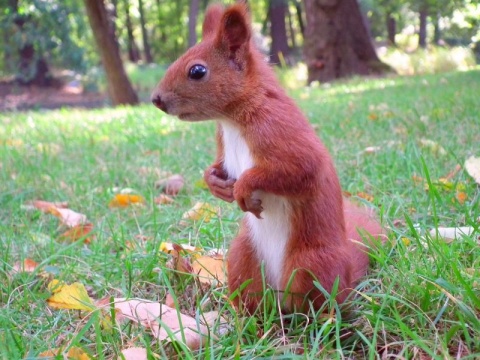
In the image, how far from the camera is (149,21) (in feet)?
106

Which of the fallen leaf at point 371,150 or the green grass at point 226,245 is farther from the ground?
the green grass at point 226,245

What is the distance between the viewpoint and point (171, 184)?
107 inches

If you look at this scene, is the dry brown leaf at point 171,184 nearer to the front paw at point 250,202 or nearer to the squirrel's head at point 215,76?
the squirrel's head at point 215,76

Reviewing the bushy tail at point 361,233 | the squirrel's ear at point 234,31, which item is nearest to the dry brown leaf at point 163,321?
the bushy tail at point 361,233

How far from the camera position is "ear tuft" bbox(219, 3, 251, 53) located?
129cm

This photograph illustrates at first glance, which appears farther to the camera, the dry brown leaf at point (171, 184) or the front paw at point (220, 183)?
the dry brown leaf at point (171, 184)

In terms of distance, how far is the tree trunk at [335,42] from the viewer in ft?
32.8

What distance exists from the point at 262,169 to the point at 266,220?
0.17 metres

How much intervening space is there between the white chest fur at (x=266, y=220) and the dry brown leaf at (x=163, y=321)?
0.70ft

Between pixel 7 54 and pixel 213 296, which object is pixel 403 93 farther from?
pixel 7 54

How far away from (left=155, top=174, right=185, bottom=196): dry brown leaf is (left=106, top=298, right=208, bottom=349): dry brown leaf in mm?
1340

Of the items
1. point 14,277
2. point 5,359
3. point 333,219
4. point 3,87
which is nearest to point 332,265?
point 333,219

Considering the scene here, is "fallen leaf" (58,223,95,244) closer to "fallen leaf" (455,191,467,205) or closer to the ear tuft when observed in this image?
the ear tuft

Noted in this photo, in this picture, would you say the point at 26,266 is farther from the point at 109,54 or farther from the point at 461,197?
the point at 109,54
